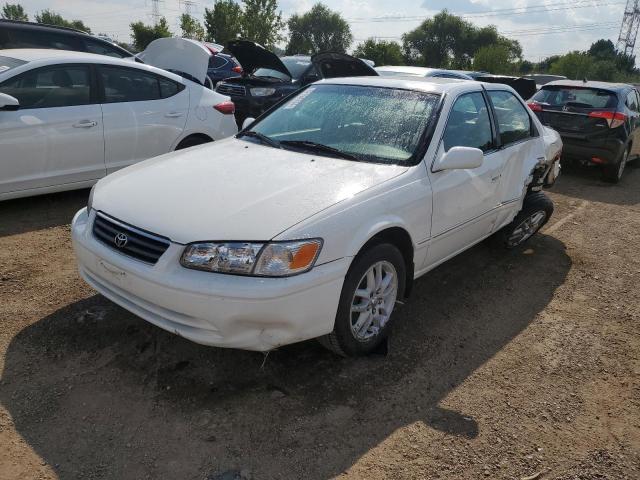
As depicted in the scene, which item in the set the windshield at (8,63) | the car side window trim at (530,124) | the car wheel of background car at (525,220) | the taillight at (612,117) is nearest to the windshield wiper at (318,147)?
the car side window trim at (530,124)

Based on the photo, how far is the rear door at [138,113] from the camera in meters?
5.35

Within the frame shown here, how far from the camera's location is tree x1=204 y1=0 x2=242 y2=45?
37.8m

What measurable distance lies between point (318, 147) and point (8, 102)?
9.40ft

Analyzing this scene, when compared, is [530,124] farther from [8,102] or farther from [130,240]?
[8,102]

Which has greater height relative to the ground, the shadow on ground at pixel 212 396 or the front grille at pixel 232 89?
the front grille at pixel 232 89

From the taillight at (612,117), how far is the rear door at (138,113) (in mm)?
6260

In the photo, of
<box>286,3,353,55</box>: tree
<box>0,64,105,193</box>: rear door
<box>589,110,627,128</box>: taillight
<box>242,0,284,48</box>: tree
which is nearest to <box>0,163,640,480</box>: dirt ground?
<box>0,64,105,193</box>: rear door

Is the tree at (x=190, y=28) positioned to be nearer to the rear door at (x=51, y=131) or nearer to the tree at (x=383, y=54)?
the tree at (x=383, y=54)

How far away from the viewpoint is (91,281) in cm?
306

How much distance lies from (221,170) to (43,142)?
2.57 m

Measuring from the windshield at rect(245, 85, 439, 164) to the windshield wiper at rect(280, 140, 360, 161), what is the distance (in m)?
0.02

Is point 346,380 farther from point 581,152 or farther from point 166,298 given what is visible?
point 581,152

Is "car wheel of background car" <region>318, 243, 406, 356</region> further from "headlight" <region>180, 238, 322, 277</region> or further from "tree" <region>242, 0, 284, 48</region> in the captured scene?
"tree" <region>242, 0, 284, 48</region>

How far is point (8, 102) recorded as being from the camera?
4465mm
